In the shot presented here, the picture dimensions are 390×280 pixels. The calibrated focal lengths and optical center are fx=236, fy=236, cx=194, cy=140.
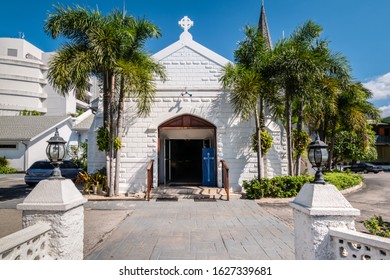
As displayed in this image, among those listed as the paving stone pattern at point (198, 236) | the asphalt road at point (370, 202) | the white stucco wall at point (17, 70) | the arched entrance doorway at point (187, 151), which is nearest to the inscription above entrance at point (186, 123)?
the arched entrance doorway at point (187, 151)

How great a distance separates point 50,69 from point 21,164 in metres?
13.6

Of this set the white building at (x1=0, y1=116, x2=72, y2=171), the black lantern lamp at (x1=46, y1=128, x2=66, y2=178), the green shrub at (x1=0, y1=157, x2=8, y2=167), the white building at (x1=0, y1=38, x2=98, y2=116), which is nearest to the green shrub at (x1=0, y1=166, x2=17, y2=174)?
the green shrub at (x1=0, y1=157, x2=8, y2=167)

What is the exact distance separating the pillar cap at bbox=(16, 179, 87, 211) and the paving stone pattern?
3.86 ft

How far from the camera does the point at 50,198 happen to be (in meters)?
2.59

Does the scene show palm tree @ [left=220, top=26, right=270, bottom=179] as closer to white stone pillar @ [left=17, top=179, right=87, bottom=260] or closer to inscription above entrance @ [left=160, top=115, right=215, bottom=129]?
inscription above entrance @ [left=160, top=115, right=215, bottom=129]

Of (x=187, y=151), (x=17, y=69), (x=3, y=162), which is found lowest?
(x=3, y=162)

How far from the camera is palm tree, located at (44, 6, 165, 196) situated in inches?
261

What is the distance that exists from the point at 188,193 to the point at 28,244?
20.3ft

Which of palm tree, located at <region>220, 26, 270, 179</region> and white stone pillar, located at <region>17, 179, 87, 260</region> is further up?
palm tree, located at <region>220, 26, 270, 179</region>

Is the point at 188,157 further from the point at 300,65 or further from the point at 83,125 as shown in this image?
the point at 83,125

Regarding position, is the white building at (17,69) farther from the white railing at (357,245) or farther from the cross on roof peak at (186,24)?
the cross on roof peak at (186,24)

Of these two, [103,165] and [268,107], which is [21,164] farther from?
[268,107]

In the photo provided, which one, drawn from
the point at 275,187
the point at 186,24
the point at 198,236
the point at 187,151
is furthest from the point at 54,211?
Answer: the point at 187,151
